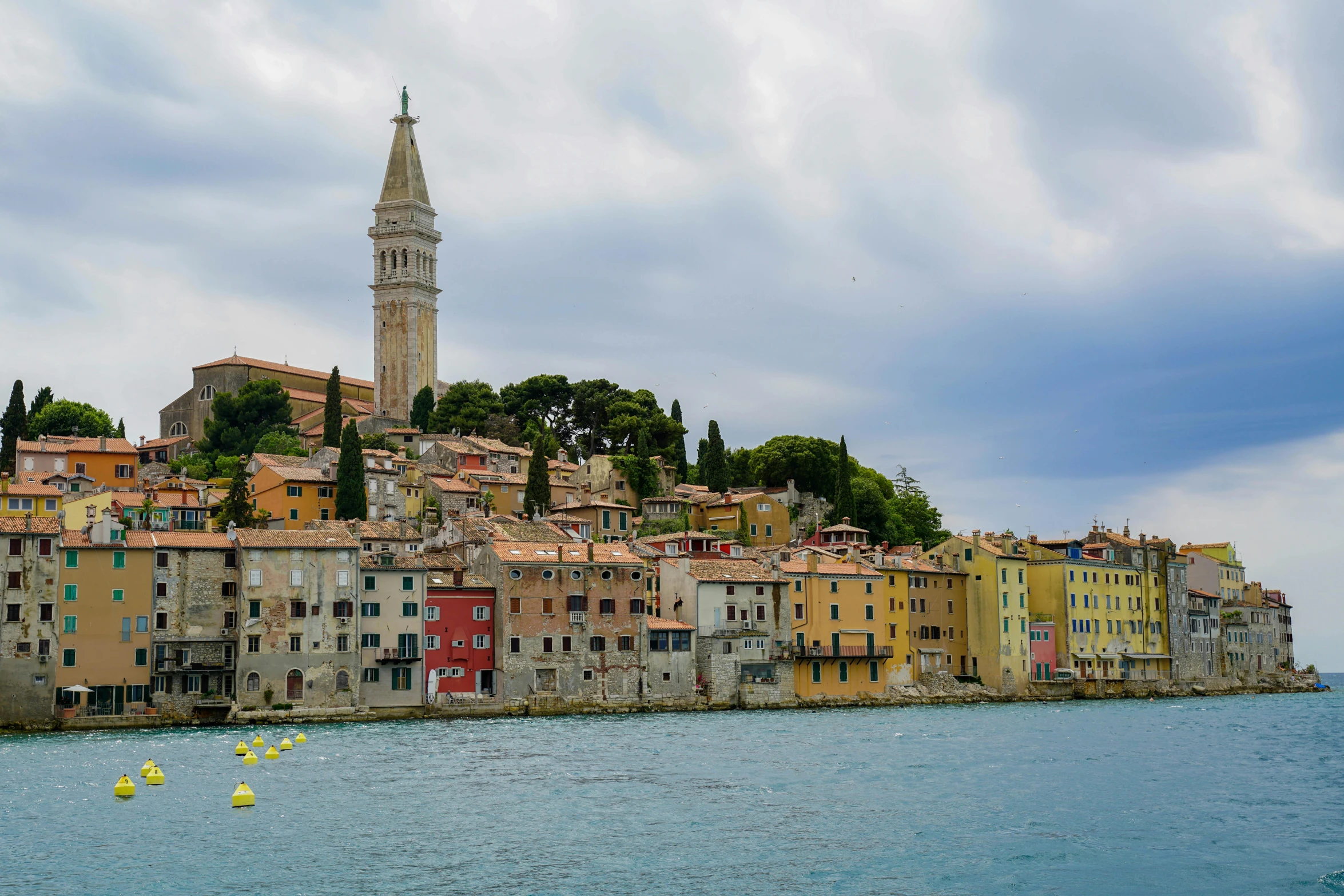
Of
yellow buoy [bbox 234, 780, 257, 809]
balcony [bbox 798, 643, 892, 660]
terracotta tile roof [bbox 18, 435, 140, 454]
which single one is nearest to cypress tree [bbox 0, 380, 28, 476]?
terracotta tile roof [bbox 18, 435, 140, 454]

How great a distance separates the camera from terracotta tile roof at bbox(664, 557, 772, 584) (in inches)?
2559

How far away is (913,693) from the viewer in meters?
69.7

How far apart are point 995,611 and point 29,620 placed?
44.3m

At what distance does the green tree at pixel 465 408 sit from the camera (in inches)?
3878

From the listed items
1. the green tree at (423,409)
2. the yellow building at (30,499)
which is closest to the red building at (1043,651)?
the green tree at (423,409)

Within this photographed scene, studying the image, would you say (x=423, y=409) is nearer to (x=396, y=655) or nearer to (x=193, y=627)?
(x=396, y=655)

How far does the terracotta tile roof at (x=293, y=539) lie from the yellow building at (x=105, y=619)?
11.7 ft

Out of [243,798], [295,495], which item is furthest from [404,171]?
[243,798]

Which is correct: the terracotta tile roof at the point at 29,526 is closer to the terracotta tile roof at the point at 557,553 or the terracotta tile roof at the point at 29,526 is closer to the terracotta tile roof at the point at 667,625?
the terracotta tile roof at the point at 557,553

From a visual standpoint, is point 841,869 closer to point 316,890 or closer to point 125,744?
point 316,890

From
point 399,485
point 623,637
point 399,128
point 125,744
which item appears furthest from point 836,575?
point 399,128

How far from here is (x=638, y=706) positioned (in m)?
60.7

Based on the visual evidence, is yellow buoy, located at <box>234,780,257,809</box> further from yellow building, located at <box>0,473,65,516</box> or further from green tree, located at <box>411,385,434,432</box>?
green tree, located at <box>411,385,434,432</box>

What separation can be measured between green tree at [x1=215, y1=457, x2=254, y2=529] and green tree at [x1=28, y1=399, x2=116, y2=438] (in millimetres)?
27652
